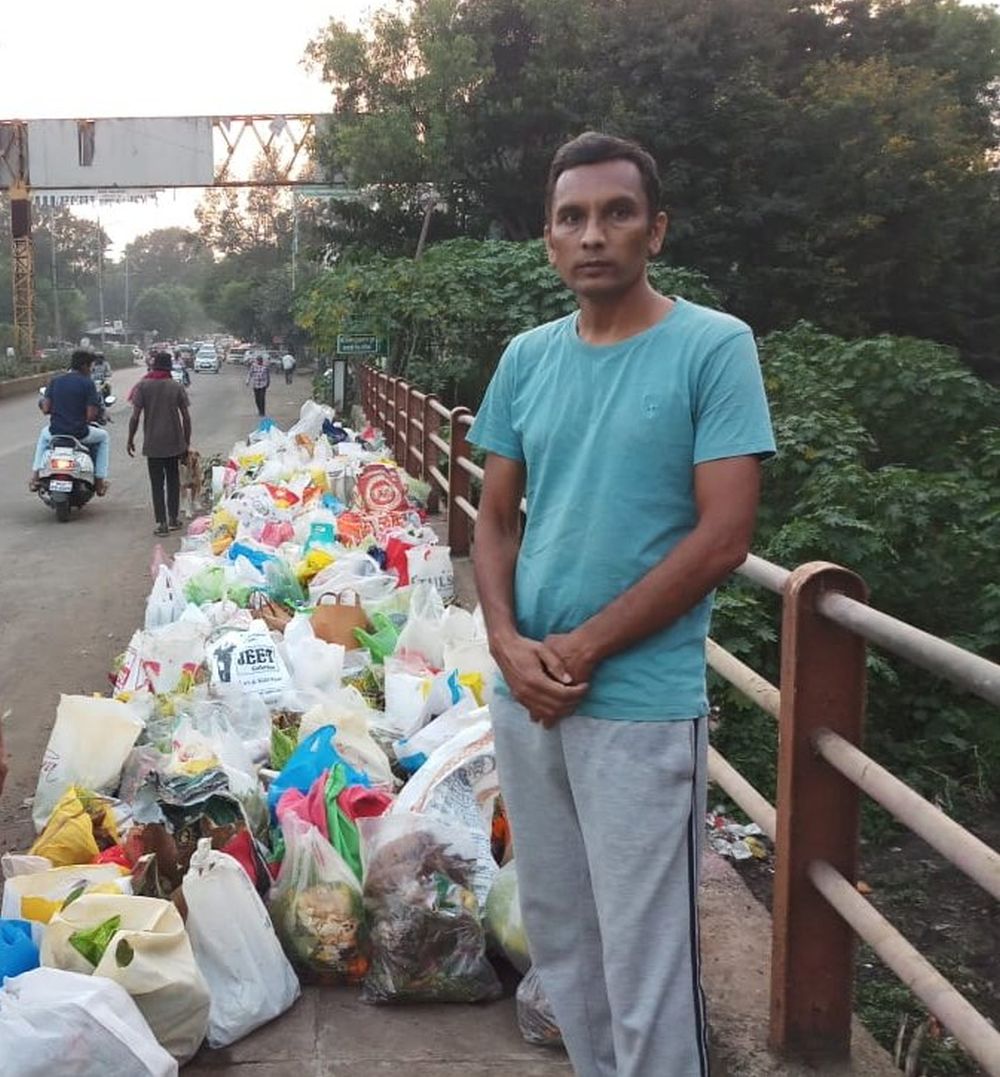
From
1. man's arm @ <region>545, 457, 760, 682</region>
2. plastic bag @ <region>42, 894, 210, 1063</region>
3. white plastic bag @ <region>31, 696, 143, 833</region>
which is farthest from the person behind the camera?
white plastic bag @ <region>31, 696, 143, 833</region>

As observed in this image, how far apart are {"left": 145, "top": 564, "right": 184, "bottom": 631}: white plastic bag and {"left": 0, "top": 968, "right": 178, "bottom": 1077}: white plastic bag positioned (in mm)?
3239

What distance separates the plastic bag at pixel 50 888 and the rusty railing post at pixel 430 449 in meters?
6.10

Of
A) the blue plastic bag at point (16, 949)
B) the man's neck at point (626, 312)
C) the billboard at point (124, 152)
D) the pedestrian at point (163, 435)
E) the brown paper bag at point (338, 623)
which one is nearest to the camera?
the man's neck at point (626, 312)

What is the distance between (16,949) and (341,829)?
0.82 m

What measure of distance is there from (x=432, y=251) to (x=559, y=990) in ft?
46.1

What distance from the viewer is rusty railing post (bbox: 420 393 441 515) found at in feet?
29.5

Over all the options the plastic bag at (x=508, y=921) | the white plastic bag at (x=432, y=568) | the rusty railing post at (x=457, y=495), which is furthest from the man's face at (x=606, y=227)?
the rusty railing post at (x=457, y=495)

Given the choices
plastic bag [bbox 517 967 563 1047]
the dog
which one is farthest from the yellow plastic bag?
the dog

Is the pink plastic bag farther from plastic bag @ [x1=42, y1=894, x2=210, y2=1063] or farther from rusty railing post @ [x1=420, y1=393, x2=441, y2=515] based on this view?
rusty railing post @ [x1=420, y1=393, x2=441, y2=515]

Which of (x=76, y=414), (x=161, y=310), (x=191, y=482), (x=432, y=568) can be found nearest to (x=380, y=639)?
(x=432, y=568)

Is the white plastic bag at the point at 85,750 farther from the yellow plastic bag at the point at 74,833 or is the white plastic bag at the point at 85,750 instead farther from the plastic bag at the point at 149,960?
the plastic bag at the point at 149,960

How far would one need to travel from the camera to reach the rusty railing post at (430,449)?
899 cm

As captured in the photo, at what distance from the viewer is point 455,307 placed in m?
13.5

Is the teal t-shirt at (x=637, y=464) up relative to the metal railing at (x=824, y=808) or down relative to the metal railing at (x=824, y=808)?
up
